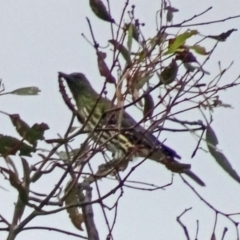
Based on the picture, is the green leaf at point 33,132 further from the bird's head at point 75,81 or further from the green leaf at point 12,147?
the bird's head at point 75,81

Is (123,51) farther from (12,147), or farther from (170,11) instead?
(12,147)

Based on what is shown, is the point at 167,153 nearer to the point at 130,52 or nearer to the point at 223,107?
the point at 223,107

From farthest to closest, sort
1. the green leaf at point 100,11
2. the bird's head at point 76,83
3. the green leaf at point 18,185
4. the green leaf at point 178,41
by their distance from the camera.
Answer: the bird's head at point 76,83, the green leaf at point 100,11, the green leaf at point 178,41, the green leaf at point 18,185

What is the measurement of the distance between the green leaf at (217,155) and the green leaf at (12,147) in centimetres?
59

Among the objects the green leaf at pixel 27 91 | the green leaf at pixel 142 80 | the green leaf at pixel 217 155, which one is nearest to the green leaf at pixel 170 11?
the green leaf at pixel 142 80

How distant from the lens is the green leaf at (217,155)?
7.38 ft

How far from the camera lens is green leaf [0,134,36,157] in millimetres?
1942

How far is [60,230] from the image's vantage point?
197cm

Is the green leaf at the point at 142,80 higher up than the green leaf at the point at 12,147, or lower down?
higher up

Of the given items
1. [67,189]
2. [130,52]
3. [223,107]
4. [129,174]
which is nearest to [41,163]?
[67,189]

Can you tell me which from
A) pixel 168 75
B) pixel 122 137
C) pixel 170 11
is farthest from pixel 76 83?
pixel 168 75

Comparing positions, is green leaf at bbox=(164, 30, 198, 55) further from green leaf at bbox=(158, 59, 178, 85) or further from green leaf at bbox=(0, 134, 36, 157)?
green leaf at bbox=(0, 134, 36, 157)

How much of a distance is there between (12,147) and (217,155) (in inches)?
27.1

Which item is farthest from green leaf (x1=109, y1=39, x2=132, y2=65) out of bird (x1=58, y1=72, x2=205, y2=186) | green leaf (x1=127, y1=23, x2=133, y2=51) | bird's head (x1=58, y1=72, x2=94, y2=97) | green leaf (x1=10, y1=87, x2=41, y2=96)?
bird's head (x1=58, y1=72, x2=94, y2=97)
